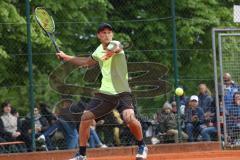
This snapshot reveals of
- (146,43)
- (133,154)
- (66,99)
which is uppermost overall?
(146,43)

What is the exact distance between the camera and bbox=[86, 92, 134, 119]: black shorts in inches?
450

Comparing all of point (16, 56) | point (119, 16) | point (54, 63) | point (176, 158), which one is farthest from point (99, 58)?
point (119, 16)

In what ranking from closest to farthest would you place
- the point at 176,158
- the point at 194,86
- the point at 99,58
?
the point at 99,58
the point at 176,158
the point at 194,86

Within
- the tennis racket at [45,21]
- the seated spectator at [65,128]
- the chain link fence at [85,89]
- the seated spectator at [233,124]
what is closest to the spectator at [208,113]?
the chain link fence at [85,89]

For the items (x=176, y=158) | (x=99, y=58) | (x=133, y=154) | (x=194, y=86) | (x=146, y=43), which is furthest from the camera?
(x=146, y=43)

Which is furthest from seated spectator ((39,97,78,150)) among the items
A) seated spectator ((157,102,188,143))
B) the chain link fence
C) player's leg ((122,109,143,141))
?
player's leg ((122,109,143,141))

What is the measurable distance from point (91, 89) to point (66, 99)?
0.56 metres

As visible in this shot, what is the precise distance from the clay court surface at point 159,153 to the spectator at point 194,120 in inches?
15.9

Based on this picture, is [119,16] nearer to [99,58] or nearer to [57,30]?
[57,30]

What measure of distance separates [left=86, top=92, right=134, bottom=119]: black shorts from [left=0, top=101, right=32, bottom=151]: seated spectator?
4.14 metres

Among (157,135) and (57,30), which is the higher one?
(57,30)

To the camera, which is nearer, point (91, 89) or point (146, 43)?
point (91, 89)

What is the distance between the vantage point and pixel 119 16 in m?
19.8

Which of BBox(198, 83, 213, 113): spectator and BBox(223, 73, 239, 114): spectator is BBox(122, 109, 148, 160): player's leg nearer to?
BBox(223, 73, 239, 114): spectator
